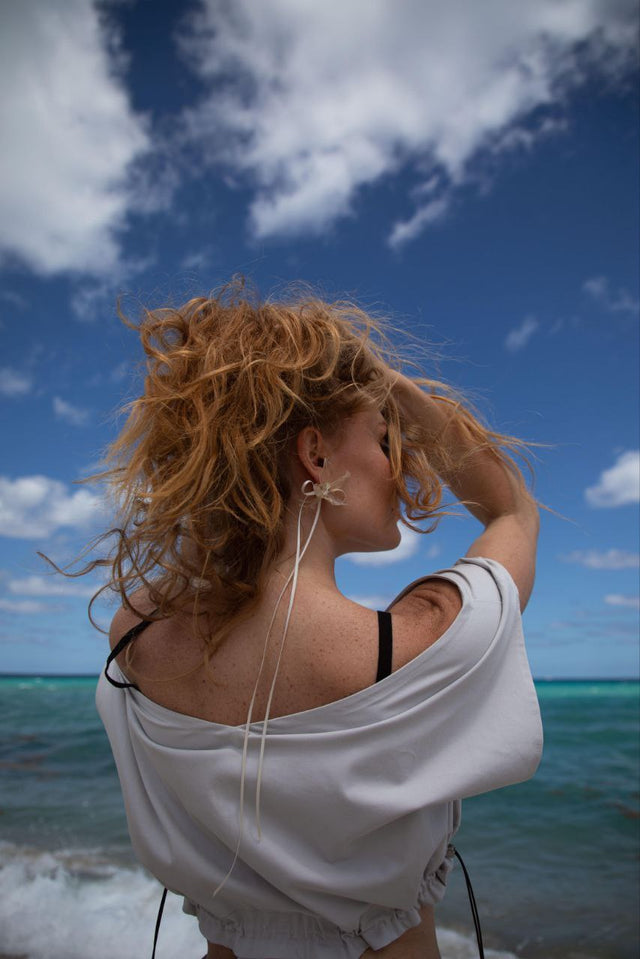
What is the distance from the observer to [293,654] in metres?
1.08

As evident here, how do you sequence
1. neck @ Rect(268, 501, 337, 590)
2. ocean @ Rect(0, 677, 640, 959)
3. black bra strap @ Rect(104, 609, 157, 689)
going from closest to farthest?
neck @ Rect(268, 501, 337, 590)
black bra strap @ Rect(104, 609, 157, 689)
ocean @ Rect(0, 677, 640, 959)

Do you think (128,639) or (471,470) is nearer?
(128,639)

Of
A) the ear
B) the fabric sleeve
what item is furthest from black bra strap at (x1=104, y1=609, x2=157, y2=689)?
the fabric sleeve

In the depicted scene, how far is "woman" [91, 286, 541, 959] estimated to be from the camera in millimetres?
1062

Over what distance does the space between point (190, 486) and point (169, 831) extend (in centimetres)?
66

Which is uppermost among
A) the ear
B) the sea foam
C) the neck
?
the ear

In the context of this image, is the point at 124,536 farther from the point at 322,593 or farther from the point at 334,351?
the point at 334,351

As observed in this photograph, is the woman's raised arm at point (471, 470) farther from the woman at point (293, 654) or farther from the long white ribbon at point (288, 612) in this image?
the long white ribbon at point (288, 612)

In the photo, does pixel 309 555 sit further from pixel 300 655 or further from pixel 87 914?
pixel 87 914

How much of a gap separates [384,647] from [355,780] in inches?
8.4

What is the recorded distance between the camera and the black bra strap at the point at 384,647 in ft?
3.48

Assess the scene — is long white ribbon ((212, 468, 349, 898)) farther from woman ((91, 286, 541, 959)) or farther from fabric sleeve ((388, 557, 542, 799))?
fabric sleeve ((388, 557, 542, 799))

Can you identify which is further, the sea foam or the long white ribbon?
the sea foam

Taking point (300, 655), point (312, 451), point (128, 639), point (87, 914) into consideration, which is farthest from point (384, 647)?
point (87, 914)
